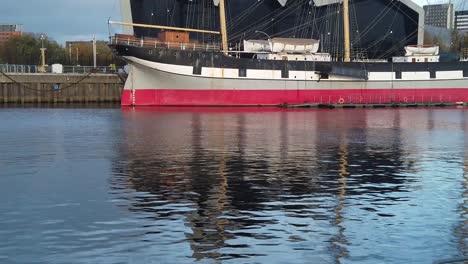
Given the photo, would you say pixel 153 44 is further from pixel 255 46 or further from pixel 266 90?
pixel 266 90

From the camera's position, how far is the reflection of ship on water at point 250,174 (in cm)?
1220

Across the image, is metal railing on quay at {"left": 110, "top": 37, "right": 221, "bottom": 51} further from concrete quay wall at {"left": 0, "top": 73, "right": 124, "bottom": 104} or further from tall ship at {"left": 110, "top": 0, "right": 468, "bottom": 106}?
concrete quay wall at {"left": 0, "top": 73, "right": 124, "bottom": 104}

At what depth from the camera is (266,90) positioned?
60031mm

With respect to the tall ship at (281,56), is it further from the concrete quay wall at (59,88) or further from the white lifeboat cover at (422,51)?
the concrete quay wall at (59,88)

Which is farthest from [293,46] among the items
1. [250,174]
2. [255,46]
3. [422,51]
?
[250,174]

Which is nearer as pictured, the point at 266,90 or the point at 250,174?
the point at 250,174

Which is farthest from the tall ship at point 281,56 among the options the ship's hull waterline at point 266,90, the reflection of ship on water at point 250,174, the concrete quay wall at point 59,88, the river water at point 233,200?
the river water at point 233,200

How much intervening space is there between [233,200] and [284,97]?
1849 inches

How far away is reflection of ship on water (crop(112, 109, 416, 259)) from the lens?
1220 cm

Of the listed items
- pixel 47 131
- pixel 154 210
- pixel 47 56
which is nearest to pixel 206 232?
pixel 154 210

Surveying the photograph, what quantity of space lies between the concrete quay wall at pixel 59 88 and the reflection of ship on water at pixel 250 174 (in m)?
40.4

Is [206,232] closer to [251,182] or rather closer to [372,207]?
[372,207]

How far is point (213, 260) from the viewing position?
9.73 meters

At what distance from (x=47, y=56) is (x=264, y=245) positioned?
372ft
